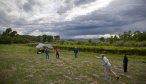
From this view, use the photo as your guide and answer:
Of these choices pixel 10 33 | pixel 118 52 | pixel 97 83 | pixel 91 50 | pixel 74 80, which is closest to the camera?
pixel 97 83

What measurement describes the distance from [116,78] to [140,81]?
205 cm

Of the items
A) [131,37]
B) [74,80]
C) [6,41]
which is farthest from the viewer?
[6,41]

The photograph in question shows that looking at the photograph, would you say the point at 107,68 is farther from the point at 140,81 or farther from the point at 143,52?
the point at 143,52

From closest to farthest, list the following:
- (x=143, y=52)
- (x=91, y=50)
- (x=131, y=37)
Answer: (x=143, y=52) < (x=91, y=50) < (x=131, y=37)

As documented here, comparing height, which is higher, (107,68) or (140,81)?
(107,68)

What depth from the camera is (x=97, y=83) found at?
→ 1803 cm

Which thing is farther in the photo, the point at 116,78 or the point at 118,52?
the point at 118,52

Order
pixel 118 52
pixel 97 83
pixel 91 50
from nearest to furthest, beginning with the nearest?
pixel 97 83, pixel 118 52, pixel 91 50

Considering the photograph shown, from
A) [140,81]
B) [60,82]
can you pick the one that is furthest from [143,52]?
[60,82]

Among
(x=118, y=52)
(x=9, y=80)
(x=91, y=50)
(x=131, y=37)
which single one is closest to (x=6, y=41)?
(x=131, y=37)

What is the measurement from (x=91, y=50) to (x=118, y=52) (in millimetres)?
11287

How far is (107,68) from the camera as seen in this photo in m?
18.9

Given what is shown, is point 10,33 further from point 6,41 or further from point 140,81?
point 140,81

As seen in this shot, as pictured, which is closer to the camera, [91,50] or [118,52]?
[118,52]
